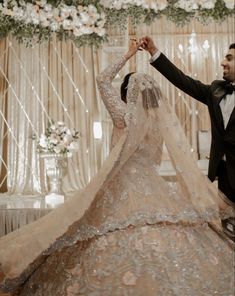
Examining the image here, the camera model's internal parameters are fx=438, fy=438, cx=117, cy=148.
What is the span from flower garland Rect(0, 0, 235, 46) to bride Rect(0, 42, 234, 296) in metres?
4.30

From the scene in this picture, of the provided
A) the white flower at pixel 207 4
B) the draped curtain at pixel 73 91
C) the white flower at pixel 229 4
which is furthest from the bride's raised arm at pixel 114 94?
the white flower at pixel 229 4

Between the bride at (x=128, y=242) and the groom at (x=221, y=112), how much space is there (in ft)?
0.49

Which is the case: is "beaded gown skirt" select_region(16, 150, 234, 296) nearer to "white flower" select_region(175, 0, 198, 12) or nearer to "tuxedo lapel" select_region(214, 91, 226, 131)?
"tuxedo lapel" select_region(214, 91, 226, 131)

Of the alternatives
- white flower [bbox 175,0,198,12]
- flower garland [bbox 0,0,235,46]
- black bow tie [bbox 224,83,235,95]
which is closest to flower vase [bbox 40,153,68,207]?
flower garland [bbox 0,0,235,46]

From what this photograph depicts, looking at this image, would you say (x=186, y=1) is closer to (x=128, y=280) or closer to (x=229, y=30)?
(x=229, y=30)

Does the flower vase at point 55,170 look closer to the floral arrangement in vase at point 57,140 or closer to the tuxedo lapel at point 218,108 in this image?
the floral arrangement in vase at point 57,140

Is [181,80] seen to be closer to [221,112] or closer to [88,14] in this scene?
[221,112]

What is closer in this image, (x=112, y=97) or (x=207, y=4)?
(x=112, y=97)

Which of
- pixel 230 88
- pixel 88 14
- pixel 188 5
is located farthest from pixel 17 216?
pixel 188 5

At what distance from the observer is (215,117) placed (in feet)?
7.39

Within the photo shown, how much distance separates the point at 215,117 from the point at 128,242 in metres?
0.79

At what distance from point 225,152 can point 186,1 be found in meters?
4.45

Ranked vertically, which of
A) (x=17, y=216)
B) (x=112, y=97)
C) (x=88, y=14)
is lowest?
(x=17, y=216)

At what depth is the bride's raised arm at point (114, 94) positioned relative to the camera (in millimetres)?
2436
